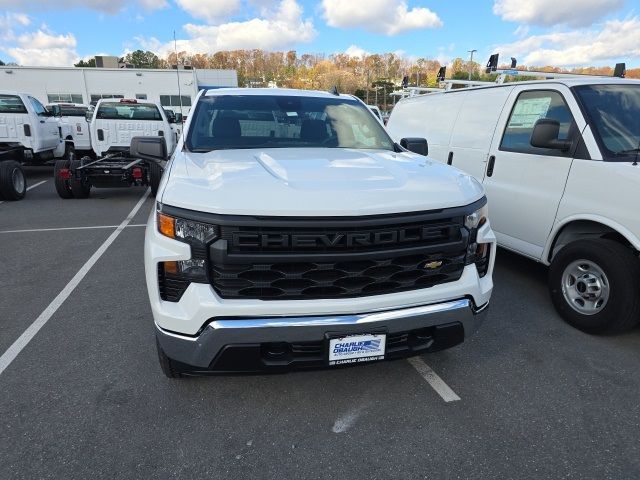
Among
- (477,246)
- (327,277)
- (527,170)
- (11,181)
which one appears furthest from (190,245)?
(11,181)

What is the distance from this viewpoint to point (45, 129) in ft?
36.3

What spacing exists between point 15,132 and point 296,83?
9518 centimetres

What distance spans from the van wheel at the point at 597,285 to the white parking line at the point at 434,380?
4.86 feet

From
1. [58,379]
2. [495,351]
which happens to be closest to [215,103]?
[58,379]

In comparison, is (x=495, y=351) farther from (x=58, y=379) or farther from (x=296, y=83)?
(x=296, y=83)

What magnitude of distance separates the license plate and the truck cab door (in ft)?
36.3

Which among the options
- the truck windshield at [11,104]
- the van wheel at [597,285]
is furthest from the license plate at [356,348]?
the truck windshield at [11,104]

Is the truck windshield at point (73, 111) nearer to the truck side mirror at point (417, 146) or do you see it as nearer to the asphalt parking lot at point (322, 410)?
the asphalt parking lot at point (322, 410)

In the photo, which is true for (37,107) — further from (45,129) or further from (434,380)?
(434,380)

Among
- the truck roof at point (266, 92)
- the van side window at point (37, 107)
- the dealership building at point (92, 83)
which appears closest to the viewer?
the truck roof at point (266, 92)

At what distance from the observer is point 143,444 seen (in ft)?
7.64

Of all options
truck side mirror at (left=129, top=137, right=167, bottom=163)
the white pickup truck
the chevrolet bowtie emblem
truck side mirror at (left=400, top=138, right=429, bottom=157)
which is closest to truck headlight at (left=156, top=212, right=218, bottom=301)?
the chevrolet bowtie emblem

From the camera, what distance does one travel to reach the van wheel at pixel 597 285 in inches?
128

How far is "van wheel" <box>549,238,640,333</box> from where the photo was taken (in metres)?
3.26
